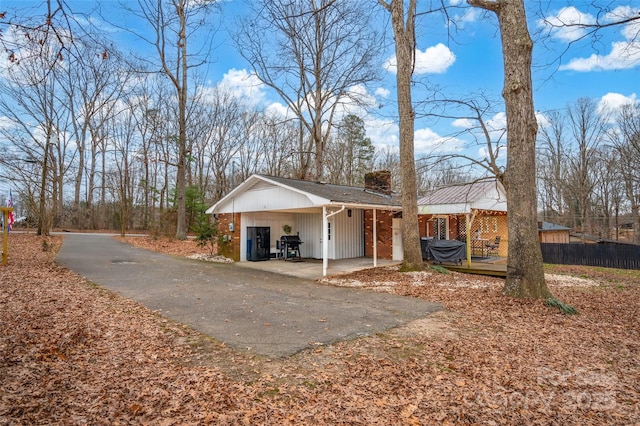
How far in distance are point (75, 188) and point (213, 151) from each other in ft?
52.7

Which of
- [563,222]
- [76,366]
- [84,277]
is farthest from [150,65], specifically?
[563,222]

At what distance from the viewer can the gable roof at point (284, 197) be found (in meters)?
10.2

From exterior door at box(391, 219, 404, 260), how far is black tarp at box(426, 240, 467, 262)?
1276mm

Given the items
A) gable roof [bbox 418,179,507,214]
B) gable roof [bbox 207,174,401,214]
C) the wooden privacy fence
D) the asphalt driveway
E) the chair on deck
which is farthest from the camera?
the chair on deck

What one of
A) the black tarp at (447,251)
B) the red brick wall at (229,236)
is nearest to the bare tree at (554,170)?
the black tarp at (447,251)

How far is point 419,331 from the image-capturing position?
484cm

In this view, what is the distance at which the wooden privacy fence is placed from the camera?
47.1 ft

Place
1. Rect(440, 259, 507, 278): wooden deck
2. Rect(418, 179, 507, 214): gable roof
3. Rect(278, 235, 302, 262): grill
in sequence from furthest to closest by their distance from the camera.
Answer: Rect(278, 235, 302, 262): grill, Rect(418, 179, 507, 214): gable roof, Rect(440, 259, 507, 278): wooden deck

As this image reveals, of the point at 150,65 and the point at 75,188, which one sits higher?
the point at 150,65

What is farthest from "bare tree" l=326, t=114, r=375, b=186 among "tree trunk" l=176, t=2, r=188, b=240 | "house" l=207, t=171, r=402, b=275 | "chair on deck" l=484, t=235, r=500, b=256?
"chair on deck" l=484, t=235, r=500, b=256

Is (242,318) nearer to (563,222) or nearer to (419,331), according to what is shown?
(419,331)

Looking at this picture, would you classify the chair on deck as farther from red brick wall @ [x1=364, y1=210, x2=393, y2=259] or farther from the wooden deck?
red brick wall @ [x1=364, y1=210, x2=393, y2=259]

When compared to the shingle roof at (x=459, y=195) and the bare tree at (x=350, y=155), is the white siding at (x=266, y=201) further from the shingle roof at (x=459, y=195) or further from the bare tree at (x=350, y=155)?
the bare tree at (x=350, y=155)

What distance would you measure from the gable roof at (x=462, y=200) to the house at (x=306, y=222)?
58.4 inches
